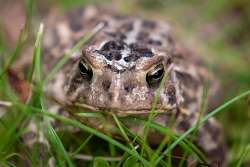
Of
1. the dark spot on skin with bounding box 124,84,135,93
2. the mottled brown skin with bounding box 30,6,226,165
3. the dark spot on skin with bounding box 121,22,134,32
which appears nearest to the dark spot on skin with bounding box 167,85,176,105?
the mottled brown skin with bounding box 30,6,226,165

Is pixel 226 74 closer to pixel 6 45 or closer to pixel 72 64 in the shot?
pixel 72 64

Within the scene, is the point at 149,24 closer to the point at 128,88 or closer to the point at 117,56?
the point at 117,56

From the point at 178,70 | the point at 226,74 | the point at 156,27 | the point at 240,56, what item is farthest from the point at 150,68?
the point at 240,56

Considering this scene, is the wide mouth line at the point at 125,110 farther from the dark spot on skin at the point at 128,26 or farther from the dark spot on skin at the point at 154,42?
the dark spot on skin at the point at 128,26

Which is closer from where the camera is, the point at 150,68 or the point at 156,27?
the point at 150,68

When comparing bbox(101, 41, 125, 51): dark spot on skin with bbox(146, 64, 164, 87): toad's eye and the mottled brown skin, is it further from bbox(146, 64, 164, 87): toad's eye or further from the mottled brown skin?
bbox(146, 64, 164, 87): toad's eye

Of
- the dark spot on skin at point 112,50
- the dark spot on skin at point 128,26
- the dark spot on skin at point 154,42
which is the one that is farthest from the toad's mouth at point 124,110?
the dark spot on skin at point 128,26

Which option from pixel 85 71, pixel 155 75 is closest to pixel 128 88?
pixel 155 75
